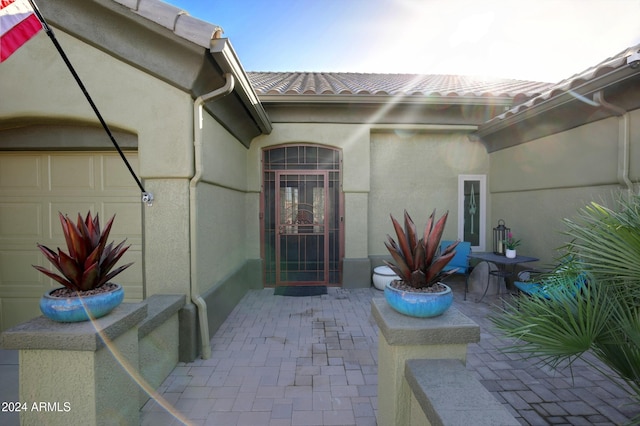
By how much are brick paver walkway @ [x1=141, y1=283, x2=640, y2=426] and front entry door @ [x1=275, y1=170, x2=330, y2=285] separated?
2201 mm

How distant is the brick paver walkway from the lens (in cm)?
280

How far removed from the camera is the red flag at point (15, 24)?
231 centimetres

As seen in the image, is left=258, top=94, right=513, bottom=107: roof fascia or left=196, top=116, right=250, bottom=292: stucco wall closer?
left=196, top=116, right=250, bottom=292: stucco wall

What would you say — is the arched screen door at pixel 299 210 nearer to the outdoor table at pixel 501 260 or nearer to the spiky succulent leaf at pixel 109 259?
the outdoor table at pixel 501 260

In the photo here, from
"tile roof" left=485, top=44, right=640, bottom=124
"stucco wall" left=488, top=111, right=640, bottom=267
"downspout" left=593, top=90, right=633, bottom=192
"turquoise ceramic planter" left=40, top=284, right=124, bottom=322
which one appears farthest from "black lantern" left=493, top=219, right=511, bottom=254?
"turquoise ceramic planter" left=40, top=284, right=124, bottom=322

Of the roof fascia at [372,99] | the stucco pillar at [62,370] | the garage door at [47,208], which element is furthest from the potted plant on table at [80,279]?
the roof fascia at [372,99]

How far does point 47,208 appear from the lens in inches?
168

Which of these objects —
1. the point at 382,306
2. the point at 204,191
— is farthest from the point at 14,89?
the point at 382,306

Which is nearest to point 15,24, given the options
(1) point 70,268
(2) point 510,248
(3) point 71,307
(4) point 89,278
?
(1) point 70,268

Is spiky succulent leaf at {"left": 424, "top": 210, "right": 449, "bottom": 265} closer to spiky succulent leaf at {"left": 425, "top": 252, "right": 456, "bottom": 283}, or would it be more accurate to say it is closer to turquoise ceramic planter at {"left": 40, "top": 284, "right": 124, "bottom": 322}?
spiky succulent leaf at {"left": 425, "top": 252, "right": 456, "bottom": 283}

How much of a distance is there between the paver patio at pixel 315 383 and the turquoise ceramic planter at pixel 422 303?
128 centimetres

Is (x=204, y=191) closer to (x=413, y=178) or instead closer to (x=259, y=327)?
(x=259, y=327)

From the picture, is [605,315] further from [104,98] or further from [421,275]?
[104,98]

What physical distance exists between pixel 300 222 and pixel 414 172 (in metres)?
2.99
